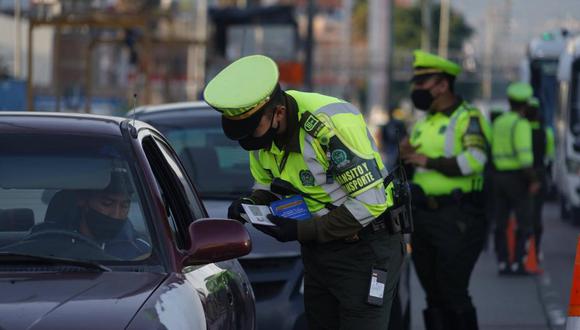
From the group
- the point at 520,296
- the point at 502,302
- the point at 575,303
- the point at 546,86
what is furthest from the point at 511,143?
the point at 546,86

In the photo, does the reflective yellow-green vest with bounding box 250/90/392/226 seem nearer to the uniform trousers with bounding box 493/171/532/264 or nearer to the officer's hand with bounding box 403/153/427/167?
the officer's hand with bounding box 403/153/427/167

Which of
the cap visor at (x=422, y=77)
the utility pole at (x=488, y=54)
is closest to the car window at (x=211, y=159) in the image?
the cap visor at (x=422, y=77)

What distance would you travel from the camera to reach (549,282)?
1423cm

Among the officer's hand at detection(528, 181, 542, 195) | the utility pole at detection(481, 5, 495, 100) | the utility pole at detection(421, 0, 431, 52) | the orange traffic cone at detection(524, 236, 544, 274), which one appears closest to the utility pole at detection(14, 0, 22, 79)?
the orange traffic cone at detection(524, 236, 544, 274)

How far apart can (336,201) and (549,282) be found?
8.71 metres

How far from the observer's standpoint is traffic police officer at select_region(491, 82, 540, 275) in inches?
555

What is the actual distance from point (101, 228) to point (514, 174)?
9.78 m

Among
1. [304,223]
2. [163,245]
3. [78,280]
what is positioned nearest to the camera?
[78,280]

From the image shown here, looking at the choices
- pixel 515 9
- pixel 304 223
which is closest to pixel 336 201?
pixel 304 223

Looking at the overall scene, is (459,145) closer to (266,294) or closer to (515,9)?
(266,294)

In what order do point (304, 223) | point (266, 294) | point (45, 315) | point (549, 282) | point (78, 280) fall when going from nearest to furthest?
point (45, 315), point (78, 280), point (304, 223), point (266, 294), point (549, 282)

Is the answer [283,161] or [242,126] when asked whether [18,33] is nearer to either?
[283,161]

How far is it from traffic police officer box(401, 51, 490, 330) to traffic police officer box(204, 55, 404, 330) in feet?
7.89

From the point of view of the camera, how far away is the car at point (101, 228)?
4730mm
